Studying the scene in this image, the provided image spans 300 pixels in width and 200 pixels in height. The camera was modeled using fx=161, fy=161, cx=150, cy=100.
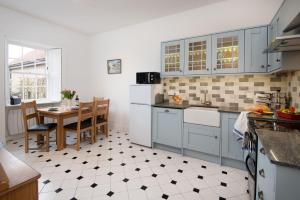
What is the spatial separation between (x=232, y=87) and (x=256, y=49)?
707 millimetres

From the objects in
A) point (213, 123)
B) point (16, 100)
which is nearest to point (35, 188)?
point (213, 123)

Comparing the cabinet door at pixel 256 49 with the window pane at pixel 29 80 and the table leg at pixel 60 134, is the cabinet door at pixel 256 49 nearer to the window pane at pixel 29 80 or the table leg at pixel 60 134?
the table leg at pixel 60 134

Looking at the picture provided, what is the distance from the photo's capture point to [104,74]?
457 cm

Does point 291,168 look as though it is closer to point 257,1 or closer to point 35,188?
point 35,188

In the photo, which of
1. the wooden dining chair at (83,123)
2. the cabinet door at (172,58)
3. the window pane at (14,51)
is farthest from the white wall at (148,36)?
the window pane at (14,51)

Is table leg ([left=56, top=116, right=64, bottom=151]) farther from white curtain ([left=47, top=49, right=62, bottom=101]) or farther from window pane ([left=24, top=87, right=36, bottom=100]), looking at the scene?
window pane ([left=24, top=87, right=36, bottom=100])

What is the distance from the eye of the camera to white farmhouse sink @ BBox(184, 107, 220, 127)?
8.07ft

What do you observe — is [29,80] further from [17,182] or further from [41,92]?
[17,182]

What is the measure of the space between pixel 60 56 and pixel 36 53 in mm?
556

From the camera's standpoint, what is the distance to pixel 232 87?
2791 millimetres

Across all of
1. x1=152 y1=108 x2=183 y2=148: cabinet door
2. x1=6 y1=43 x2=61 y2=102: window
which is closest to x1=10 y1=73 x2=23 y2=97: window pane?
x1=6 y1=43 x2=61 y2=102: window

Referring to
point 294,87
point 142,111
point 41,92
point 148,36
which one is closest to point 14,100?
point 41,92

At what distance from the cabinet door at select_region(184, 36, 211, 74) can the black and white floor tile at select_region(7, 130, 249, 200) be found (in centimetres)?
154

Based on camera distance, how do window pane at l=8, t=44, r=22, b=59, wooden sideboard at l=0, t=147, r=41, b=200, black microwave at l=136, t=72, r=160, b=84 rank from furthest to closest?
window pane at l=8, t=44, r=22, b=59, black microwave at l=136, t=72, r=160, b=84, wooden sideboard at l=0, t=147, r=41, b=200
